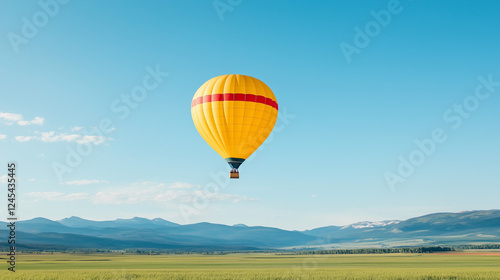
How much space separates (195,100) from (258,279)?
20.7 metres

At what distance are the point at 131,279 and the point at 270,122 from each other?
944 inches

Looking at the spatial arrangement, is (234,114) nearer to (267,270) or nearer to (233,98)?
(233,98)

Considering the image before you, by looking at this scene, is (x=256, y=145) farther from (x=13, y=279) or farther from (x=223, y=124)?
(x=13, y=279)

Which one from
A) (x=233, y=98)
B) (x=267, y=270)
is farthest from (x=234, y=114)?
(x=267, y=270)

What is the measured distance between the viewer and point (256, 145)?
51.8 metres

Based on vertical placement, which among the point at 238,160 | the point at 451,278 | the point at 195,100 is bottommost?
the point at 451,278

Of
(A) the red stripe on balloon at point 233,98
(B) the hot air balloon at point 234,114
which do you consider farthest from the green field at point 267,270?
(A) the red stripe on balloon at point 233,98

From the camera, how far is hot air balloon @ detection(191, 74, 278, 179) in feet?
162

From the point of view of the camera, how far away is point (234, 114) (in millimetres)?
49188

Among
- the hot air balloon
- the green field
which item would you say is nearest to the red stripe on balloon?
the hot air balloon

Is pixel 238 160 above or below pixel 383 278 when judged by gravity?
above

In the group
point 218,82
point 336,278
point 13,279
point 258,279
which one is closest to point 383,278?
point 336,278

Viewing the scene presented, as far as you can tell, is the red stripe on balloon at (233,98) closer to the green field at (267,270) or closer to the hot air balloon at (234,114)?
the hot air balloon at (234,114)

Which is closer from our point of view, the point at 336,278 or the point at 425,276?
the point at 336,278
